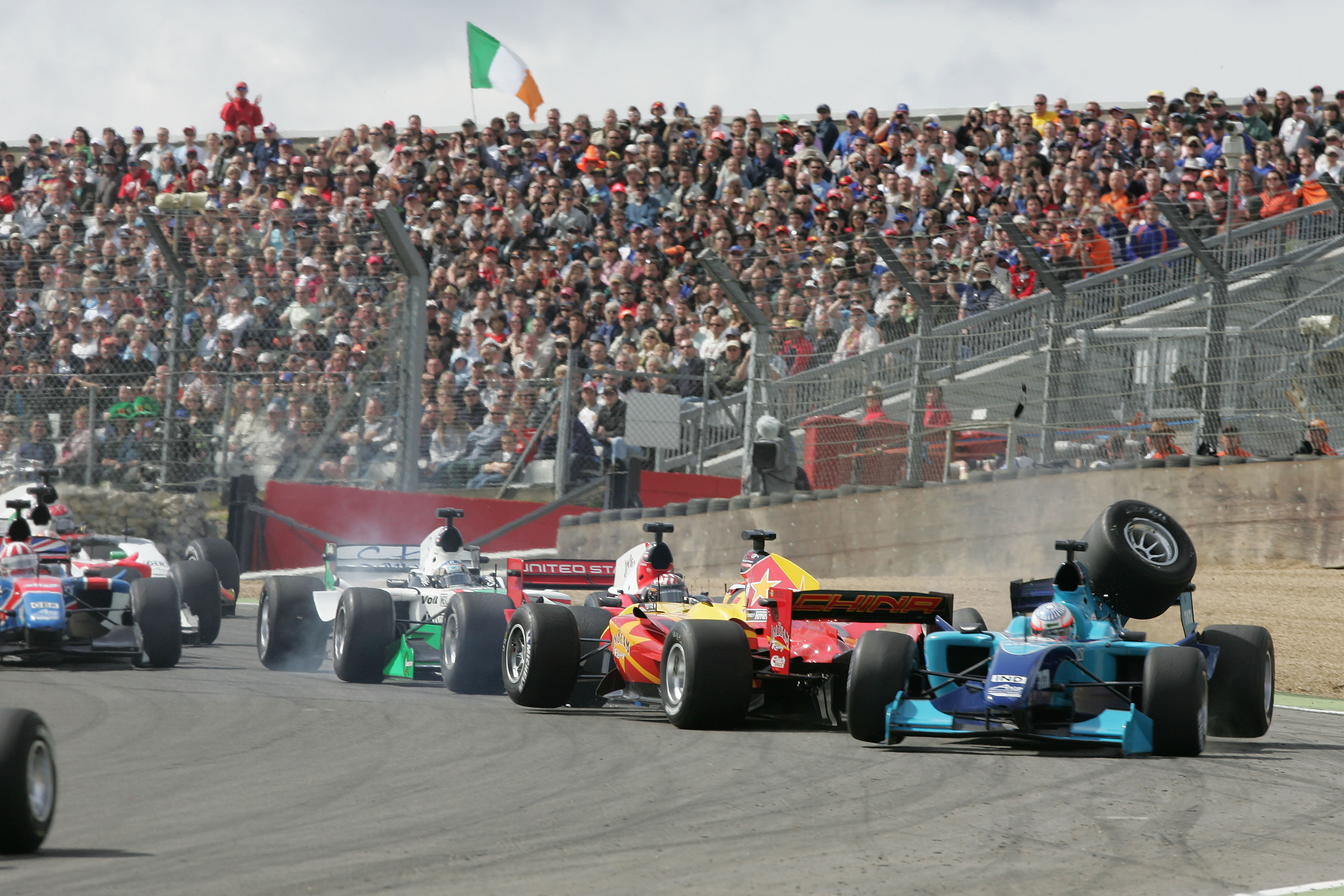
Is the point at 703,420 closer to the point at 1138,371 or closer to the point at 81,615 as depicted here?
the point at 1138,371

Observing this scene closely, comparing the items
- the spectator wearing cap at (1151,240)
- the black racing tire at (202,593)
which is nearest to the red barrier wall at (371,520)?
the black racing tire at (202,593)

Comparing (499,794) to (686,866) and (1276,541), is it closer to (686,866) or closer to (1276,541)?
(686,866)

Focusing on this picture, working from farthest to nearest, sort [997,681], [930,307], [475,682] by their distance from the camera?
[930,307] → [475,682] → [997,681]

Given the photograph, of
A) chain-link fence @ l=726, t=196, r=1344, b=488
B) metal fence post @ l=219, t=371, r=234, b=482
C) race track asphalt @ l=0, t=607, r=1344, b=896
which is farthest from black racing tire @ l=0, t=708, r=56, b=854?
metal fence post @ l=219, t=371, r=234, b=482

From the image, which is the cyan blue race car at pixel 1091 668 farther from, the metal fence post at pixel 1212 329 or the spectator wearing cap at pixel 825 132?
the spectator wearing cap at pixel 825 132

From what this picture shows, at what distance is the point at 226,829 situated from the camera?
5.30m

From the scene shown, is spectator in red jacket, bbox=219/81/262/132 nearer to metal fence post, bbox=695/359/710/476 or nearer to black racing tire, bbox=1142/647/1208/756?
metal fence post, bbox=695/359/710/476

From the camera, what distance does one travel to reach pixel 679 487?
16.7 meters

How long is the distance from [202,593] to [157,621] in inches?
74.4

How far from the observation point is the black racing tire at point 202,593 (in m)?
12.5

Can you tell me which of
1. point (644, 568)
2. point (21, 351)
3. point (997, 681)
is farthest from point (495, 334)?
point (997, 681)

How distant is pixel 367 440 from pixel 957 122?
756cm

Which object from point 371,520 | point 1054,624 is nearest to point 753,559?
point 1054,624

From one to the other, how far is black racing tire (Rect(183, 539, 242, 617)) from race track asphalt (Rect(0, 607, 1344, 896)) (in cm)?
509
